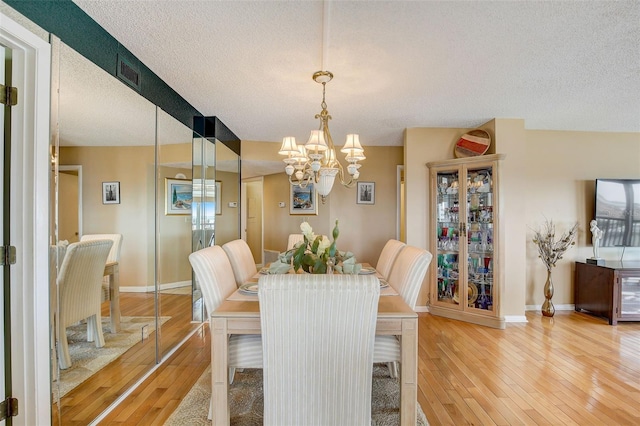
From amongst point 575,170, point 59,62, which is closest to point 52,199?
point 59,62

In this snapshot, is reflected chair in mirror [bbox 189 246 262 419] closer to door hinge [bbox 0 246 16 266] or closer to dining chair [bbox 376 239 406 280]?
door hinge [bbox 0 246 16 266]

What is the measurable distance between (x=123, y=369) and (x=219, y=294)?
3.40ft

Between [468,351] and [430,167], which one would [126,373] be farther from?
[430,167]

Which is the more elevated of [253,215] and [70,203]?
[70,203]

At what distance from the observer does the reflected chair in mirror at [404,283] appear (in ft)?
5.67

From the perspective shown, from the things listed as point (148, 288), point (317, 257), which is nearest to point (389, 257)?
point (317, 257)

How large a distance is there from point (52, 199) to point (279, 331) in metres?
1.37

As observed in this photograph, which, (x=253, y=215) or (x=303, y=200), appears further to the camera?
(x=253, y=215)

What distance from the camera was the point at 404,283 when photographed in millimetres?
2016

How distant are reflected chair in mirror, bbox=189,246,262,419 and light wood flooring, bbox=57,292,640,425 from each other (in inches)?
27.1

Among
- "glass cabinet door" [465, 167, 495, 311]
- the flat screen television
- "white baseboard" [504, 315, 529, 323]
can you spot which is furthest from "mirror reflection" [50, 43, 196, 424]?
the flat screen television

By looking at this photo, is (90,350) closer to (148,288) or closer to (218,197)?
(148,288)

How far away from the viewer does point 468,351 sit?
2742mm

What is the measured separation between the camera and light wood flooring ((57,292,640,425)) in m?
1.86
